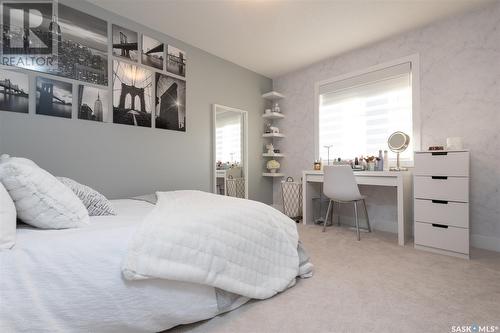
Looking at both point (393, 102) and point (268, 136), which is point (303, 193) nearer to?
point (268, 136)

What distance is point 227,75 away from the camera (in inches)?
138

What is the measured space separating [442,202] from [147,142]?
3014mm

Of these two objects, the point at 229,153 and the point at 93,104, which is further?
the point at 229,153

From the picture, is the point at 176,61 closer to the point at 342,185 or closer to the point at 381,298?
the point at 342,185

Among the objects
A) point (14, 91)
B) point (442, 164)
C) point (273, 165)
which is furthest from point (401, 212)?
point (14, 91)

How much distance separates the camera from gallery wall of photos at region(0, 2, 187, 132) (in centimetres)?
193

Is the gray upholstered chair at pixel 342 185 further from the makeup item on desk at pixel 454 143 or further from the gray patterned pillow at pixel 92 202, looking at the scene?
the gray patterned pillow at pixel 92 202

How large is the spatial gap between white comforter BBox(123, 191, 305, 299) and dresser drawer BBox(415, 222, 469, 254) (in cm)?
149

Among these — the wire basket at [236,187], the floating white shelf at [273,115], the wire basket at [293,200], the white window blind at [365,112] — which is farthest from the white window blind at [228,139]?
the white window blind at [365,112]

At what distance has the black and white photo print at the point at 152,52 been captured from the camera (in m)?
2.67

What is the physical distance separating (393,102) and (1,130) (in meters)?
3.87

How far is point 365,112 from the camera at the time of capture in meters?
3.21

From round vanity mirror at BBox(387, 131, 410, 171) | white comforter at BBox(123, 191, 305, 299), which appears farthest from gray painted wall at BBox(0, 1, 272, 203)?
round vanity mirror at BBox(387, 131, 410, 171)

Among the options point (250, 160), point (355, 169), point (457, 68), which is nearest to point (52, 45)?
point (250, 160)
